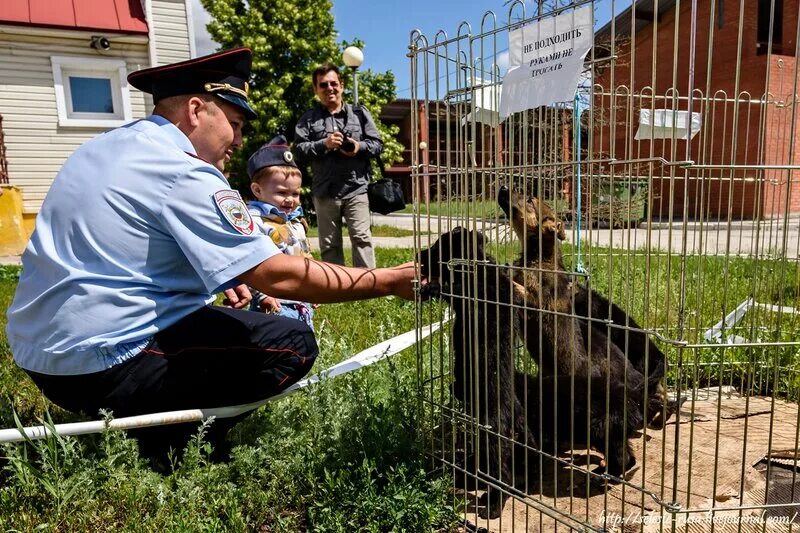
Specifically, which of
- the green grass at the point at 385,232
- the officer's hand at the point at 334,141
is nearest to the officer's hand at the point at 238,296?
the officer's hand at the point at 334,141

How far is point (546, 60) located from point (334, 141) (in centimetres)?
395

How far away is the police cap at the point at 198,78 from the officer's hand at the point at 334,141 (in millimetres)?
3018

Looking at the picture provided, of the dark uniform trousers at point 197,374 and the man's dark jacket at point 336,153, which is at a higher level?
the man's dark jacket at point 336,153

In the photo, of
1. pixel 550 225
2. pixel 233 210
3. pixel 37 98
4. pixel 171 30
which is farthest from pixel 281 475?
pixel 171 30

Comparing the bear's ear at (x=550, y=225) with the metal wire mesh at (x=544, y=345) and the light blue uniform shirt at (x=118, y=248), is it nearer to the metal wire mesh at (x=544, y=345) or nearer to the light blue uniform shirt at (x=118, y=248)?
the metal wire mesh at (x=544, y=345)

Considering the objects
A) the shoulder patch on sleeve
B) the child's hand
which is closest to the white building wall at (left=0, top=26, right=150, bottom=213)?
the child's hand

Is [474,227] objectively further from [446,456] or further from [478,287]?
[446,456]

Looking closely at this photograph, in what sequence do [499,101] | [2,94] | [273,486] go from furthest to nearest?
[2,94], [273,486], [499,101]

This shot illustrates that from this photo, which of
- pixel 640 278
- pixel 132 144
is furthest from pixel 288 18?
pixel 132 144

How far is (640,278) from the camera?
571cm

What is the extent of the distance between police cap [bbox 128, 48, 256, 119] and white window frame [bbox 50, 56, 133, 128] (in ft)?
36.9

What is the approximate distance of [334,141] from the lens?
562cm

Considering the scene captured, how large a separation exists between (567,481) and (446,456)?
1.86ft

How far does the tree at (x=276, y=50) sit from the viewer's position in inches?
596
